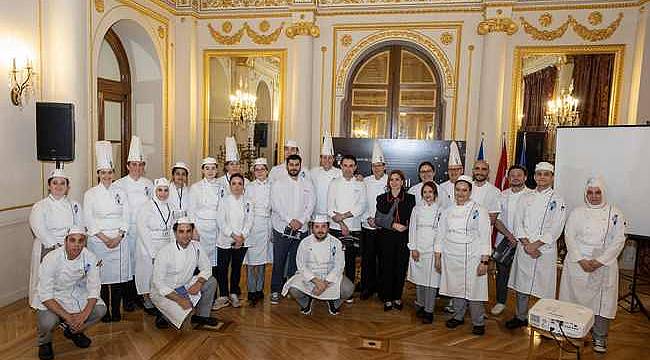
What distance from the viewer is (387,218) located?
4848mm

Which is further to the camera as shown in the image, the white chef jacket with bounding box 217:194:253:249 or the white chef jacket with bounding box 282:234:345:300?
the white chef jacket with bounding box 217:194:253:249

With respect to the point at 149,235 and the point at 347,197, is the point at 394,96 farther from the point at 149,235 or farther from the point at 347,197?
the point at 149,235

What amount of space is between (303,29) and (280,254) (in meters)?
3.75

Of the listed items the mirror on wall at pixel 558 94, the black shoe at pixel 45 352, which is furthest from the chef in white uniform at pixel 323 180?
the mirror on wall at pixel 558 94

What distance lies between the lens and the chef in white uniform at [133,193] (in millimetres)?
4660

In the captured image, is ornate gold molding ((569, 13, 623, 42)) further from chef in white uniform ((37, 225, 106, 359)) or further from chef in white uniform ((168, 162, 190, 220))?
chef in white uniform ((37, 225, 106, 359))

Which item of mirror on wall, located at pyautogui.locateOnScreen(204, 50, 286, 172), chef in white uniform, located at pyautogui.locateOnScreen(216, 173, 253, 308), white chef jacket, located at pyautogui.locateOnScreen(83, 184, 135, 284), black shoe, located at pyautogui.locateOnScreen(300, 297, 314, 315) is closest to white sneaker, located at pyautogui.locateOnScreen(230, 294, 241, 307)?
chef in white uniform, located at pyautogui.locateOnScreen(216, 173, 253, 308)

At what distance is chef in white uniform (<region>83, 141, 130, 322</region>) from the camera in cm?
441

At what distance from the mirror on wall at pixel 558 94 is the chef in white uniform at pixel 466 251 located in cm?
315

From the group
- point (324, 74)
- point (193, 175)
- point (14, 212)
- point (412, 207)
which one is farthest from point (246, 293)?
point (324, 74)

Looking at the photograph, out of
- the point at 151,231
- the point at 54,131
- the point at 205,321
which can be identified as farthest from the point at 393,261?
the point at 54,131

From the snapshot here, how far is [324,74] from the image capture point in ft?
24.8

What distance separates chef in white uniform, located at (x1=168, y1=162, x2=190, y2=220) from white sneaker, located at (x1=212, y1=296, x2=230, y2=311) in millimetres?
930

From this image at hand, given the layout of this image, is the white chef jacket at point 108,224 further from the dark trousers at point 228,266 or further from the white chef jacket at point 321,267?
the white chef jacket at point 321,267
